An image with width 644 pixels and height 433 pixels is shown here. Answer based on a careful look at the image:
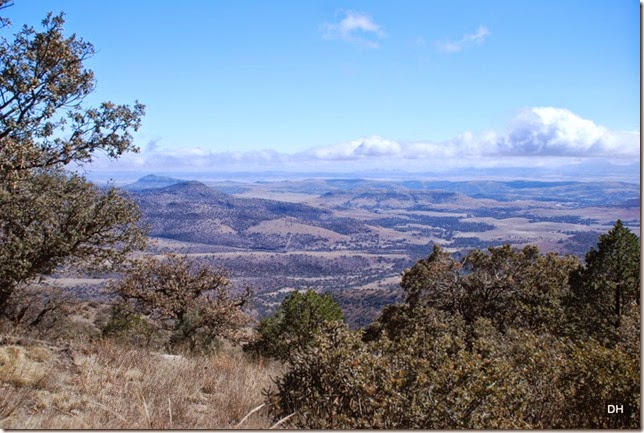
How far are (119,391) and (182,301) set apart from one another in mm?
16132

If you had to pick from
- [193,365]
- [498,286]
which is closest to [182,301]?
[498,286]

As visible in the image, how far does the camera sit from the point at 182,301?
841 inches

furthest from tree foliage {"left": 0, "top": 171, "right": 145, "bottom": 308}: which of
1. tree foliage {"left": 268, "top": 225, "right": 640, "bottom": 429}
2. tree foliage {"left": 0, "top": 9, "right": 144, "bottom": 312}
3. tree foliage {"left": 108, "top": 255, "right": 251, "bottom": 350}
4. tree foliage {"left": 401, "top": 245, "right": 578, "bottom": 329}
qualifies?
tree foliage {"left": 401, "top": 245, "right": 578, "bottom": 329}

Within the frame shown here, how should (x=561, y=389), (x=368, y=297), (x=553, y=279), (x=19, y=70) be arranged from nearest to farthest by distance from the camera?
(x=561, y=389) < (x=19, y=70) < (x=553, y=279) < (x=368, y=297)

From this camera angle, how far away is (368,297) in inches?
2963

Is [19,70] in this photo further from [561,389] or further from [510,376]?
[561,389]

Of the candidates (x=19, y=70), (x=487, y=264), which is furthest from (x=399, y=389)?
(x=487, y=264)

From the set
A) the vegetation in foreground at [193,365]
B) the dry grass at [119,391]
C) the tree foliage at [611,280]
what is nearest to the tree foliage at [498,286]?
the tree foliage at [611,280]

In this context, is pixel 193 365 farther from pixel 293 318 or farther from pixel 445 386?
pixel 293 318

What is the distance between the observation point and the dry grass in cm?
484

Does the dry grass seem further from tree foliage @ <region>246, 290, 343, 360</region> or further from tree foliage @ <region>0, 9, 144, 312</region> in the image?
tree foliage @ <region>246, 290, 343, 360</region>

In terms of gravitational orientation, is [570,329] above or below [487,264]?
below

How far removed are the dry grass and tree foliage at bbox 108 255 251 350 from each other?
12.8m

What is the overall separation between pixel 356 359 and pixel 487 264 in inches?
624
